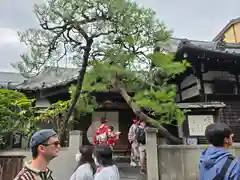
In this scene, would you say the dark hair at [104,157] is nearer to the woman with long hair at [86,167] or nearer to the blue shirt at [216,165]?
the woman with long hair at [86,167]

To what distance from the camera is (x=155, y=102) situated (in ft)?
19.7

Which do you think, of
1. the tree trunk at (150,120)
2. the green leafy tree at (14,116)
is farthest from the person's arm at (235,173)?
the green leafy tree at (14,116)

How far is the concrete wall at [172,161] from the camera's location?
5.69 metres

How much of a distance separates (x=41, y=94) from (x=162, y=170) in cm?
741

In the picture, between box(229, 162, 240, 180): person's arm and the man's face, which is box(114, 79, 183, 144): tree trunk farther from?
the man's face

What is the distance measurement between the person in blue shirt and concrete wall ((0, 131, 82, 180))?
498 centimetres

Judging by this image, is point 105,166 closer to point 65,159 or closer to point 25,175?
point 25,175

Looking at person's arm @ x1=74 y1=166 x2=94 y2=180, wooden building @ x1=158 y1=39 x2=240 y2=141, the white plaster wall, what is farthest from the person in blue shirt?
the white plaster wall

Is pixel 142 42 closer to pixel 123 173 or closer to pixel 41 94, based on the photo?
pixel 123 173

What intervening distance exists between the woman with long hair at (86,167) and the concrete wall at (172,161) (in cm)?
276

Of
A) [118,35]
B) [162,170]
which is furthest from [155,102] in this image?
[118,35]

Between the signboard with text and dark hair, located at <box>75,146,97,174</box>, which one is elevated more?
the signboard with text

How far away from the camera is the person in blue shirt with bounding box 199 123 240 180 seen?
75.6 inches

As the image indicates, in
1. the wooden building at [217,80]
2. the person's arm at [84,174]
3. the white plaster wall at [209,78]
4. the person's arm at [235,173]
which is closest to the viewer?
the person's arm at [235,173]
